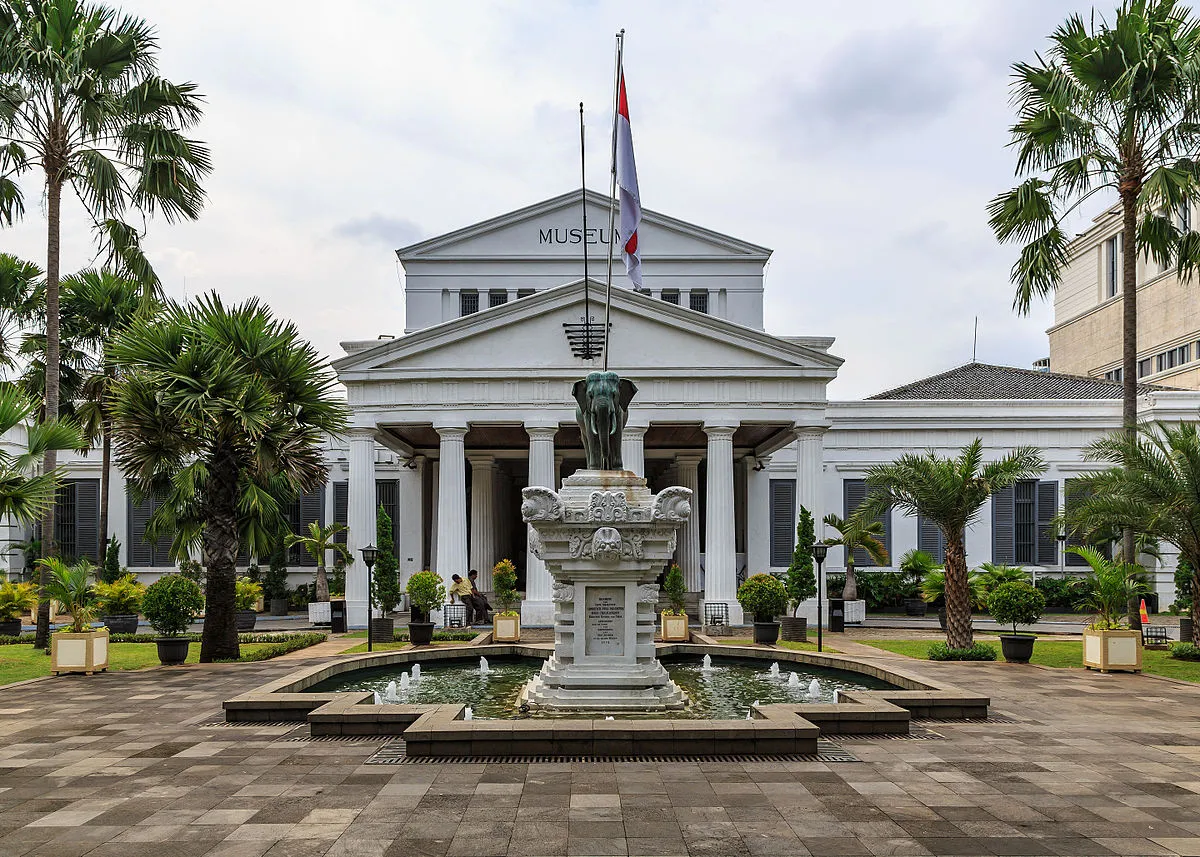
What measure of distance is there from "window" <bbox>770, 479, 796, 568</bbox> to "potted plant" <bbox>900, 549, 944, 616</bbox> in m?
4.67

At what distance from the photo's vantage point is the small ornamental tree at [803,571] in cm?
2777

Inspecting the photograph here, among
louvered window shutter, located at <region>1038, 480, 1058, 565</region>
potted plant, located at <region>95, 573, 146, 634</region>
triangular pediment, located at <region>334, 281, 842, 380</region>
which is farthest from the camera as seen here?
louvered window shutter, located at <region>1038, 480, 1058, 565</region>

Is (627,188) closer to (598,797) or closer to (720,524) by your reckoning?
(598,797)

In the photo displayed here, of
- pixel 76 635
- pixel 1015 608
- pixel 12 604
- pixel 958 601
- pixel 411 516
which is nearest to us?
pixel 76 635

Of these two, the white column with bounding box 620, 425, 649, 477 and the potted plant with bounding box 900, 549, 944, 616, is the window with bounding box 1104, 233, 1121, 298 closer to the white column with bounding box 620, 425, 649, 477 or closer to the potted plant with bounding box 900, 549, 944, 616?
the potted plant with bounding box 900, 549, 944, 616

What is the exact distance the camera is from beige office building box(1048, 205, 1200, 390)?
156 ft

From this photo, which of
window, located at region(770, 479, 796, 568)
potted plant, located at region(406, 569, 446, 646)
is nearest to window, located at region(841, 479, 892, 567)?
window, located at region(770, 479, 796, 568)

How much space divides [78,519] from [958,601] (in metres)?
37.0

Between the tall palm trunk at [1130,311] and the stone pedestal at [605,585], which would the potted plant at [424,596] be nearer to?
the stone pedestal at [605,585]

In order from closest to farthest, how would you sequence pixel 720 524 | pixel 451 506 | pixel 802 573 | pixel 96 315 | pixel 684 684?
pixel 684 684
pixel 802 573
pixel 96 315
pixel 451 506
pixel 720 524

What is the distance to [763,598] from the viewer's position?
997 inches

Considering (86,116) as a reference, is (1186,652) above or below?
below

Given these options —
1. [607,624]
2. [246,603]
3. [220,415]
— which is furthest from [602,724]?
[246,603]

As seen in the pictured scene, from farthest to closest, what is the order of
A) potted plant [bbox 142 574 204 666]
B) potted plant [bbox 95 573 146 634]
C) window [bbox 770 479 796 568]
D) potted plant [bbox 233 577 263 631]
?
window [bbox 770 479 796 568]
potted plant [bbox 233 577 263 631]
potted plant [bbox 95 573 146 634]
potted plant [bbox 142 574 204 666]
